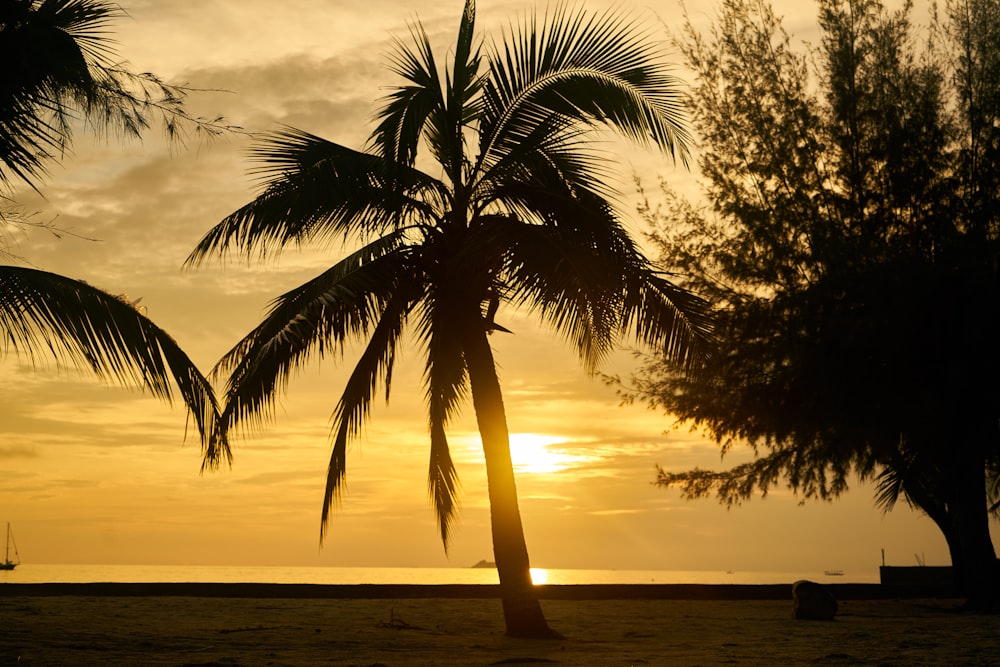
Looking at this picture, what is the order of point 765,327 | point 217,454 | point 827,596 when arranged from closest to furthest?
point 217,454 < point 827,596 < point 765,327

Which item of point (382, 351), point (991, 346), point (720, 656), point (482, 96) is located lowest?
point (720, 656)

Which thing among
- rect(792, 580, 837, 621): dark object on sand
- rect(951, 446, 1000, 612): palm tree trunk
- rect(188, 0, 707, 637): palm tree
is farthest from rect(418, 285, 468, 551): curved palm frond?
rect(951, 446, 1000, 612): palm tree trunk

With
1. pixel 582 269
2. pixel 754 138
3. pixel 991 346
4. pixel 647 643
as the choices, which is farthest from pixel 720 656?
pixel 754 138

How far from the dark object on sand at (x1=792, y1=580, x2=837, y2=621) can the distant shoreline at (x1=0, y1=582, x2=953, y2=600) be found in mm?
4080

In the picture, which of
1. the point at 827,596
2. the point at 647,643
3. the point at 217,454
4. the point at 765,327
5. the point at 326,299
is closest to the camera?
the point at 217,454

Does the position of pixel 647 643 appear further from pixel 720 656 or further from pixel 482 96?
pixel 482 96

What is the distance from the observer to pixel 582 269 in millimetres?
12938

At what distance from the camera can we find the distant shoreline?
1942cm

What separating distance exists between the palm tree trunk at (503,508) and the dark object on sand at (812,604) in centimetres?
576

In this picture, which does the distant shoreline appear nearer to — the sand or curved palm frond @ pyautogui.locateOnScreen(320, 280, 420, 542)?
the sand

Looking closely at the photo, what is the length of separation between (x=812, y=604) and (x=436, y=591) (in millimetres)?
7719

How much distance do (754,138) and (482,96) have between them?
827 cm

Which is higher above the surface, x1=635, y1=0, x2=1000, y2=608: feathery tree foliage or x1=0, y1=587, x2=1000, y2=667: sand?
Result: x1=635, y1=0, x2=1000, y2=608: feathery tree foliage

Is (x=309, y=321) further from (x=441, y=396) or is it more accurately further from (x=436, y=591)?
(x=436, y=591)
